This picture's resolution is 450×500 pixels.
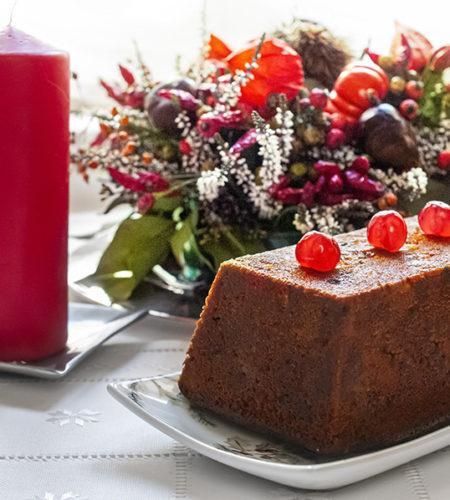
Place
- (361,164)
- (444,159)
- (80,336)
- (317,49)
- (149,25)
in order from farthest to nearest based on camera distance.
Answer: (149,25) < (317,49) < (444,159) < (361,164) < (80,336)

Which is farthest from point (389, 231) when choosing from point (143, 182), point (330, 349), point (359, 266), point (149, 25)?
point (149, 25)

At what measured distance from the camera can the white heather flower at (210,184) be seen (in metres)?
1.31

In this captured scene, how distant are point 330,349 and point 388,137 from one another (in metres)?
0.59

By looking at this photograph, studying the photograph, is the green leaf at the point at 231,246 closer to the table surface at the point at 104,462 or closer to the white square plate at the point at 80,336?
the white square plate at the point at 80,336

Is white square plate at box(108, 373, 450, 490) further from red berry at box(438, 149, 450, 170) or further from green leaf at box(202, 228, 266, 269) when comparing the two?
red berry at box(438, 149, 450, 170)

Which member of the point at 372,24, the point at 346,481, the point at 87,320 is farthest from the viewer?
the point at 372,24

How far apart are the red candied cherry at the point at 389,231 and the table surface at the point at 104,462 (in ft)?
0.81

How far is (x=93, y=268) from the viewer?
60.3 inches

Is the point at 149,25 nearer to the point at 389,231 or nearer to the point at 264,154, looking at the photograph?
the point at 264,154

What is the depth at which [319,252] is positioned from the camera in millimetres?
938

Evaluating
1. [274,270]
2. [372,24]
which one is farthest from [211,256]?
[372,24]

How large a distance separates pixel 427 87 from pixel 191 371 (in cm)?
80

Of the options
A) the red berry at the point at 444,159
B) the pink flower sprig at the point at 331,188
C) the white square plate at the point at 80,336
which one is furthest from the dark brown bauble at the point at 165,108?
the red berry at the point at 444,159

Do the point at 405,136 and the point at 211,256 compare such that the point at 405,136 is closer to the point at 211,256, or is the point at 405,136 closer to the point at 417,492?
the point at 211,256
